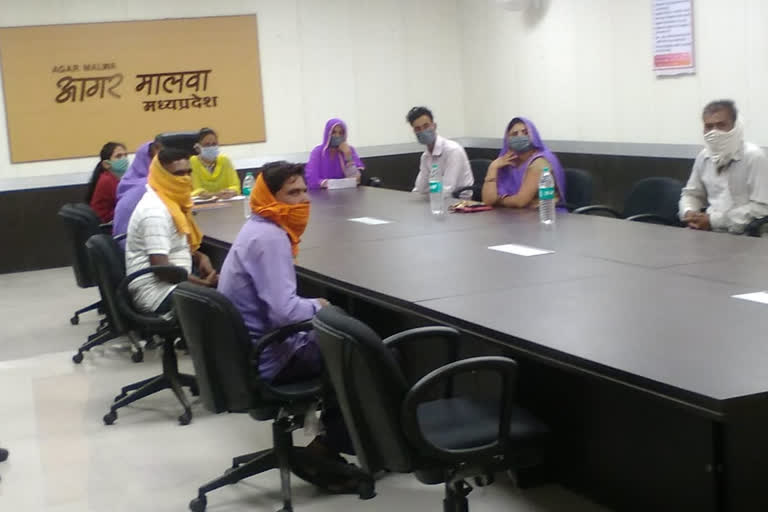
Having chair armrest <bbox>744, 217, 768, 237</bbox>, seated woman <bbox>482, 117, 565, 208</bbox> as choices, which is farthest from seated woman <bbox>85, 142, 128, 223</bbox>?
chair armrest <bbox>744, 217, 768, 237</bbox>

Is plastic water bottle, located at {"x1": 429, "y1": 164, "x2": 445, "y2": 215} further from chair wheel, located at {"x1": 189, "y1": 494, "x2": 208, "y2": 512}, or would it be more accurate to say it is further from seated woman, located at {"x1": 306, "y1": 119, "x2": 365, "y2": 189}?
chair wheel, located at {"x1": 189, "y1": 494, "x2": 208, "y2": 512}

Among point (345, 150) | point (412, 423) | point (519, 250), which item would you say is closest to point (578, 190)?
point (519, 250)

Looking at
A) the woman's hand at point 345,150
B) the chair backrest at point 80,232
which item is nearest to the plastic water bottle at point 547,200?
the chair backrest at point 80,232

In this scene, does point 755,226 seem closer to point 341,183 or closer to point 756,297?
point 756,297

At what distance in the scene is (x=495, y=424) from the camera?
2654 millimetres

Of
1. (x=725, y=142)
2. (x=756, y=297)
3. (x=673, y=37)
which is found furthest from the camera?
(x=673, y=37)

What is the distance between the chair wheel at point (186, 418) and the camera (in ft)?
14.5

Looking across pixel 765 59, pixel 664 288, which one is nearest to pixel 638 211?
pixel 765 59

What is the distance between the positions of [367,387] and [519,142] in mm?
3156

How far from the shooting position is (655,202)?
538cm

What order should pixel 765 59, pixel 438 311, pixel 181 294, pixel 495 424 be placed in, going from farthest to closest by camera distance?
pixel 765 59 < pixel 181 294 < pixel 438 311 < pixel 495 424

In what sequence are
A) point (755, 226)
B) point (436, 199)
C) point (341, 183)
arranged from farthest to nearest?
1. point (341, 183)
2. point (436, 199)
3. point (755, 226)

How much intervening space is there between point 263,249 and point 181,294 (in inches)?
12.2

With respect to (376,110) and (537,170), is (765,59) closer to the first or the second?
(537,170)
